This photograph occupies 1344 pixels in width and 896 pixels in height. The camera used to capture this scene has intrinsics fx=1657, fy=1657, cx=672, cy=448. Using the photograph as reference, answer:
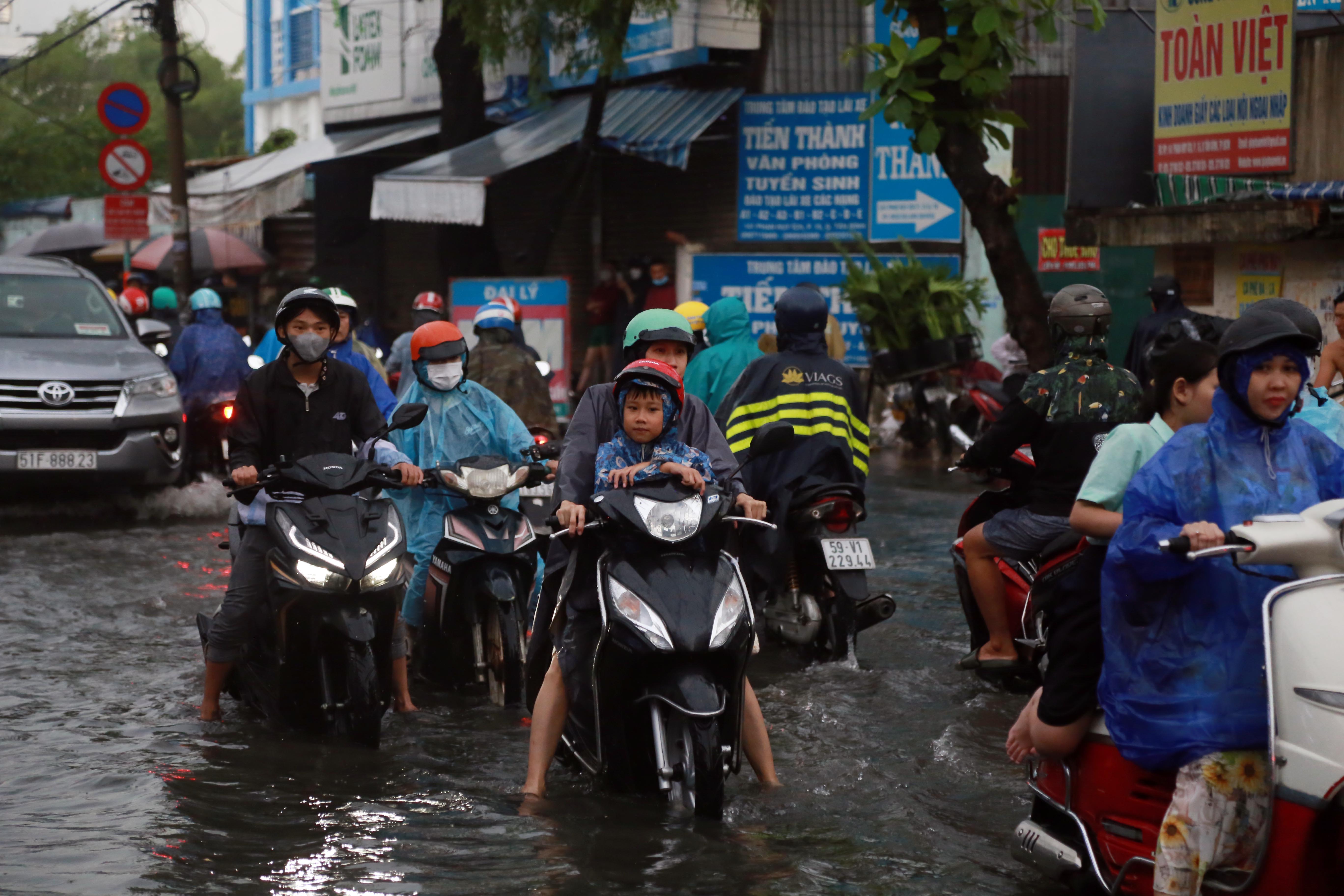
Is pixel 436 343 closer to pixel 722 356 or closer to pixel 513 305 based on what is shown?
pixel 722 356

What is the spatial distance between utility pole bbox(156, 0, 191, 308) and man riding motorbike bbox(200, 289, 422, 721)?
14.3 meters

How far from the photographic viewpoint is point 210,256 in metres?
26.0

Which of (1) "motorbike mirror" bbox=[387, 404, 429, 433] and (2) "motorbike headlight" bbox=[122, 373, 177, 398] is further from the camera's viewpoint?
(2) "motorbike headlight" bbox=[122, 373, 177, 398]

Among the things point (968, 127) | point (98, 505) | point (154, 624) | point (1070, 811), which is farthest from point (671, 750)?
point (98, 505)

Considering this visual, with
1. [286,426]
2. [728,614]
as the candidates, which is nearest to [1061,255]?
[286,426]

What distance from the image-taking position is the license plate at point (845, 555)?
24.4 feet

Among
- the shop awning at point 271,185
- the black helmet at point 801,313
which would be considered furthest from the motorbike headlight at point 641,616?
the shop awning at point 271,185

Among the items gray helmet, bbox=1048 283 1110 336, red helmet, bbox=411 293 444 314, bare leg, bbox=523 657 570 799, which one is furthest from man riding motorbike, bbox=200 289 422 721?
red helmet, bbox=411 293 444 314

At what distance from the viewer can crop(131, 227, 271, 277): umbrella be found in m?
25.9

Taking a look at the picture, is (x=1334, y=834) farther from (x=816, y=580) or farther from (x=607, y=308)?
(x=607, y=308)

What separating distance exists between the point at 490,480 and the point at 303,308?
1.09 meters

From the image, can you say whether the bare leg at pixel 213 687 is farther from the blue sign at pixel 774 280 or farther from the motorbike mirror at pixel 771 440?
the blue sign at pixel 774 280

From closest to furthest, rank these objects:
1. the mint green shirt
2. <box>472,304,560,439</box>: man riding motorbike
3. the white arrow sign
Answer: the mint green shirt
<box>472,304,560,439</box>: man riding motorbike
the white arrow sign

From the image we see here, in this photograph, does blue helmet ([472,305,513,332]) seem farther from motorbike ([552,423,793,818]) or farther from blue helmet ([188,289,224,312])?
blue helmet ([188,289,224,312])
